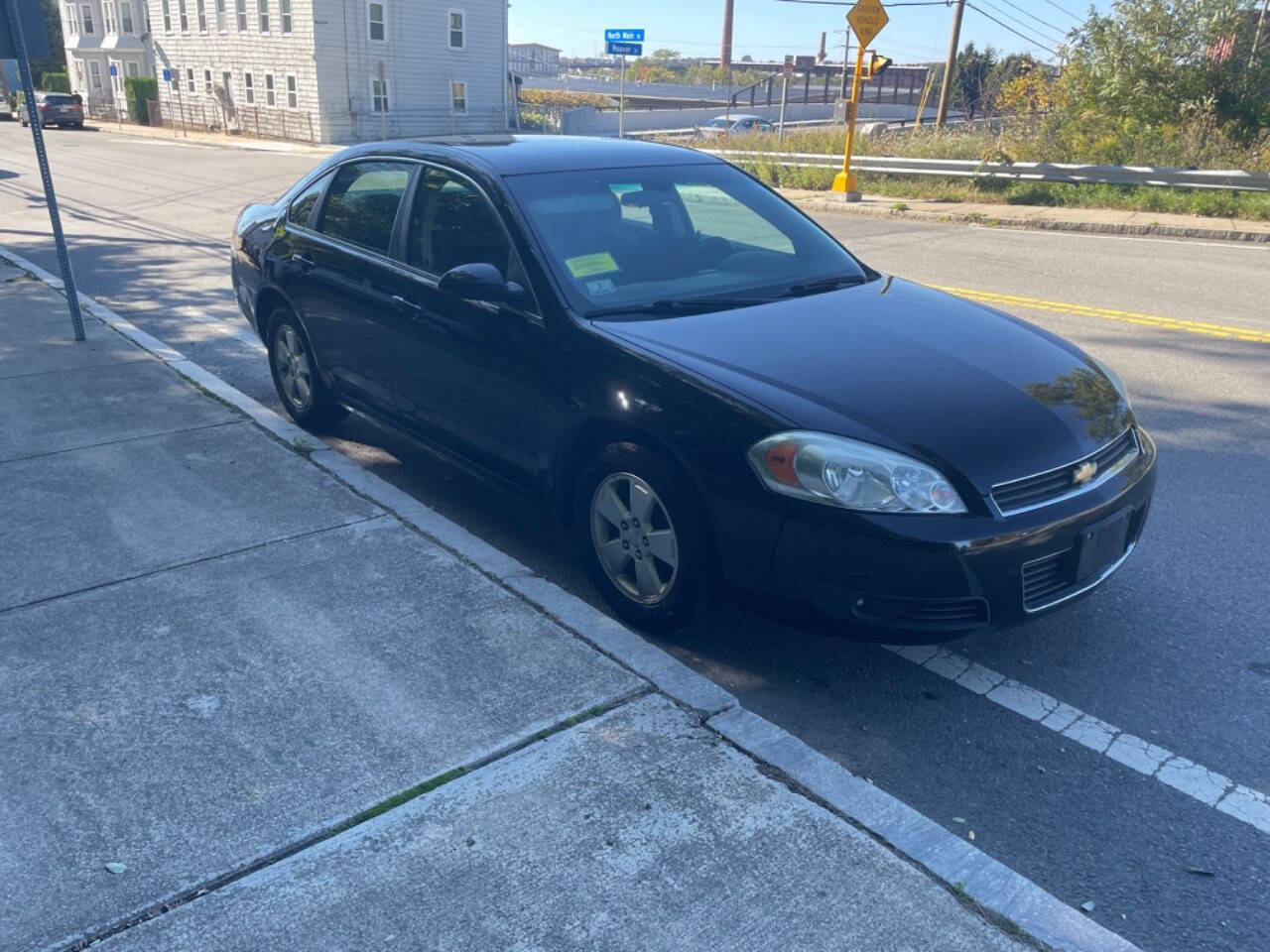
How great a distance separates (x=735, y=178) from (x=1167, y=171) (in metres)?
14.2

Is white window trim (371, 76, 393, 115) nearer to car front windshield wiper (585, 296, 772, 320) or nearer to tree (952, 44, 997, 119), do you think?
tree (952, 44, 997, 119)

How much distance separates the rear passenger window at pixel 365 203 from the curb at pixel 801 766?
1244 mm

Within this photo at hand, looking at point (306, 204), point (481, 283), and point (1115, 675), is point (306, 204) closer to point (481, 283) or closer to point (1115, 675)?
point (481, 283)

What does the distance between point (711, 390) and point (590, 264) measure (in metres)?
1.03

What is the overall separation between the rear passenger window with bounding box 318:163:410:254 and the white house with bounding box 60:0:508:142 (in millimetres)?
37142

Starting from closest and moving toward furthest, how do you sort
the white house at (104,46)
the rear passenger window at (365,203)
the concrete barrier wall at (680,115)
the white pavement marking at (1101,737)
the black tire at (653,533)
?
the white pavement marking at (1101,737) → the black tire at (653,533) → the rear passenger window at (365,203) → the concrete barrier wall at (680,115) → the white house at (104,46)

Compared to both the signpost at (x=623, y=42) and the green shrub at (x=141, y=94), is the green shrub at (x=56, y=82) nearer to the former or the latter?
the green shrub at (x=141, y=94)

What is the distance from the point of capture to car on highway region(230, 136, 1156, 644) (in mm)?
3262

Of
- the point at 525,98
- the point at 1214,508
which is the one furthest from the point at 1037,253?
the point at 525,98

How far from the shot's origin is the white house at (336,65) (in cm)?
4175

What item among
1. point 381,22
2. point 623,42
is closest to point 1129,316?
point 623,42

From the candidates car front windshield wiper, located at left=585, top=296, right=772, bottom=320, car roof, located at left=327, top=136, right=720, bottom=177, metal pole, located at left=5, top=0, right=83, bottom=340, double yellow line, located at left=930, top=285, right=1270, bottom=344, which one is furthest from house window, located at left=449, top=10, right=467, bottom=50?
car front windshield wiper, located at left=585, top=296, right=772, bottom=320

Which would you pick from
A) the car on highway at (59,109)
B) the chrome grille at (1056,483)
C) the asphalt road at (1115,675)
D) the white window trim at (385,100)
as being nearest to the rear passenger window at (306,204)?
the asphalt road at (1115,675)

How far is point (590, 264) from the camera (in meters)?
4.25
